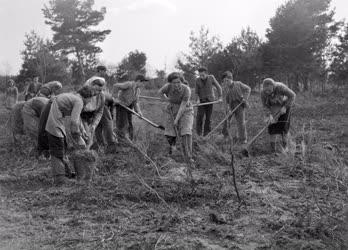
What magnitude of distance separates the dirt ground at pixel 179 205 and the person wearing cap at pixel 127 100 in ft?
3.51

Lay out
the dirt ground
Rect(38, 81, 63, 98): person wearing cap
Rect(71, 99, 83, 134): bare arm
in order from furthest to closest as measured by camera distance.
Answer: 1. Rect(38, 81, 63, 98): person wearing cap
2. Rect(71, 99, 83, 134): bare arm
3. the dirt ground

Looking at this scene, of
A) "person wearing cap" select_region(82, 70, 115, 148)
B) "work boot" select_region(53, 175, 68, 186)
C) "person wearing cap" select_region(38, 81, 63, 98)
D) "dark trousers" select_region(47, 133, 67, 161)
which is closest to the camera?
"dark trousers" select_region(47, 133, 67, 161)

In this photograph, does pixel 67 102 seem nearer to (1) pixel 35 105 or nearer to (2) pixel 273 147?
(1) pixel 35 105

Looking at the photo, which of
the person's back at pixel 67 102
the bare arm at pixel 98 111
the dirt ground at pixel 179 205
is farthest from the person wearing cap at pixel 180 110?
the person's back at pixel 67 102

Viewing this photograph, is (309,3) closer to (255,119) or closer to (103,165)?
(255,119)

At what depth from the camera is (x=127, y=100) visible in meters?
7.85

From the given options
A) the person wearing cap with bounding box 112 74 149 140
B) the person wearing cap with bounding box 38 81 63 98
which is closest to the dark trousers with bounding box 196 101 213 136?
the person wearing cap with bounding box 112 74 149 140

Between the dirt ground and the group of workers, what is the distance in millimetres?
428

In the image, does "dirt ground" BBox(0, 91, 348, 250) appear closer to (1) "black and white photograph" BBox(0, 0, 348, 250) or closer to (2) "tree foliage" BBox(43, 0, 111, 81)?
(1) "black and white photograph" BBox(0, 0, 348, 250)

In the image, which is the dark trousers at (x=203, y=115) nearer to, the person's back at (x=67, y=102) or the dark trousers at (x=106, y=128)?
the dark trousers at (x=106, y=128)

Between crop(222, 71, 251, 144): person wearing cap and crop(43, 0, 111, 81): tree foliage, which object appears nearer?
crop(222, 71, 251, 144): person wearing cap

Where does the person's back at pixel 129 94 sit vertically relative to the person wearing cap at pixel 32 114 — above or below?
above

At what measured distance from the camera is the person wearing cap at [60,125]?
523cm

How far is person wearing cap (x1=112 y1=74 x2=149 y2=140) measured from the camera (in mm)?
7770
